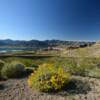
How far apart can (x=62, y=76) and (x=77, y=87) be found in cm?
82

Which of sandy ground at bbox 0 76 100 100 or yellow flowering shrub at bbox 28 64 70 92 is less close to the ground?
yellow flowering shrub at bbox 28 64 70 92

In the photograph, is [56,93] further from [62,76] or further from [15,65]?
[15,65]

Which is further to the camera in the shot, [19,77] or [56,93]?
[19,77]

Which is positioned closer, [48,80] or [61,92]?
[61,92]

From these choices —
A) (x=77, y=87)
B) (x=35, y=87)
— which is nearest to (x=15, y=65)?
(x=35, y=87)

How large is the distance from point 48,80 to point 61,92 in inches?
34.0

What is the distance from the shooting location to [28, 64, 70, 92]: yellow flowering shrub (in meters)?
10.7

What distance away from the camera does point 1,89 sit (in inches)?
446

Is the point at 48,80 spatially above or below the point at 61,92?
above

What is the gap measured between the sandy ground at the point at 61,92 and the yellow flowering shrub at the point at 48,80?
0.99 feet

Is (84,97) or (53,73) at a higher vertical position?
(53,73)

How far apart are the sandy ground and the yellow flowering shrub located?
30 cm

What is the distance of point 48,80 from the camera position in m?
10.9

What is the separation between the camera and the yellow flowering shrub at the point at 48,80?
10.7m
